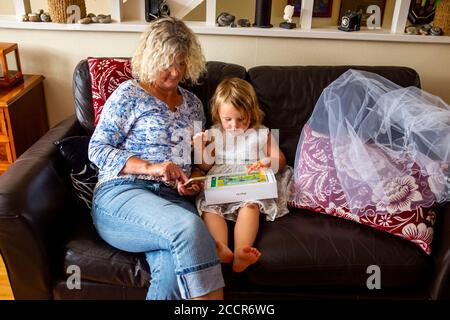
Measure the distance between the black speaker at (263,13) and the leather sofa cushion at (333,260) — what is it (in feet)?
3.67

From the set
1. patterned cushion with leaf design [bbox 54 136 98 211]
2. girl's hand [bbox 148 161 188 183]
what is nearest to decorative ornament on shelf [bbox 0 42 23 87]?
patterned cushion with leaf design [bbox 54 136 98 211]

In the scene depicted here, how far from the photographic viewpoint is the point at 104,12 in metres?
2.38

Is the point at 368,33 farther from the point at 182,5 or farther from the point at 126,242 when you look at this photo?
the point at 126,242

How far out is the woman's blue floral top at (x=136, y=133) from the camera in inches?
58.9

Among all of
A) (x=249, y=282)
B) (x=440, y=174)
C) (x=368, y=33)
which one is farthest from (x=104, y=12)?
(x=440, y=174)

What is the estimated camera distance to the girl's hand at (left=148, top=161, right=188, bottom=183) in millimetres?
1448

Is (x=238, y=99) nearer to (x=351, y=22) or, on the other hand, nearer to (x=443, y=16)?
(x=351, y=22)

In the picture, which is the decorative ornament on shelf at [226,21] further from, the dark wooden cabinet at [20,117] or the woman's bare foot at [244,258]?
the woman's bare foot at [244,258]

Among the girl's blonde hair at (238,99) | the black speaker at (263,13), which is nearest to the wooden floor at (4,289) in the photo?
the girl's blonde hair at (238,99)

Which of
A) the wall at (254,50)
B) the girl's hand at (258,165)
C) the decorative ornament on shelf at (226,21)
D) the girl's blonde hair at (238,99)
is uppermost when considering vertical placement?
the decorative ornament on shelf at (226,21)

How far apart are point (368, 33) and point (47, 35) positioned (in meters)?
1.62

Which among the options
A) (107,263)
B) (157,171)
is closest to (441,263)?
(157,171)

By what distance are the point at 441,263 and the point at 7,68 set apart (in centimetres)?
202

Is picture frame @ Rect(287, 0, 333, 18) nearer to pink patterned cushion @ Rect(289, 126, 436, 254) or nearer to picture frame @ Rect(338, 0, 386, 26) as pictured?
picture frame @ Rect(338, 0, 386, 26)
